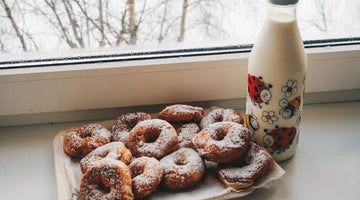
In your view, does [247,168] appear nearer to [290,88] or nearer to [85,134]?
[290,88]

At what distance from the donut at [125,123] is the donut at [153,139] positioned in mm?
46

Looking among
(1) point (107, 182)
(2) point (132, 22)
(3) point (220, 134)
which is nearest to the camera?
(1) point (107, 182)

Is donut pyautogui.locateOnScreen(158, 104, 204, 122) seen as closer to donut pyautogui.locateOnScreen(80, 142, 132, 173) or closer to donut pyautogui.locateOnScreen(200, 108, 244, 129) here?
donut pyautogui.locateOnScreen(200, 108, 244, 129)

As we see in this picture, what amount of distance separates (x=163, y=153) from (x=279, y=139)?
0.23 m

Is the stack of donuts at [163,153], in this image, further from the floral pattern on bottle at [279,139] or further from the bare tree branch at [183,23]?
the bare tree branch at [183,23]

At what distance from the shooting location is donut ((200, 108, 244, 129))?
2.89ft

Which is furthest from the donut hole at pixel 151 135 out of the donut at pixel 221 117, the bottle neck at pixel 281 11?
the bottle neck at pixel 281 11

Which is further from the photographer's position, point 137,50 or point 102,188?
point 137,50

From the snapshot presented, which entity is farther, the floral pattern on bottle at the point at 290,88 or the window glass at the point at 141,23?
the window glass at the point at 141,23

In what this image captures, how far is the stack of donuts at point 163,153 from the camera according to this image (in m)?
0.73

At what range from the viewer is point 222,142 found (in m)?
0.78

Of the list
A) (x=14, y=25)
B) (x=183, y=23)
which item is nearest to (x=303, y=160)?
(x=183, y=23)

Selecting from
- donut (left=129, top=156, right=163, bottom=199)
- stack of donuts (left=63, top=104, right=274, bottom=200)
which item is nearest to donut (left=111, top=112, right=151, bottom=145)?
stack of donuts (left=63, top=104, right=274, bottom=200)

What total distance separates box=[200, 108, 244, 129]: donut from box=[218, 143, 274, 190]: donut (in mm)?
86
